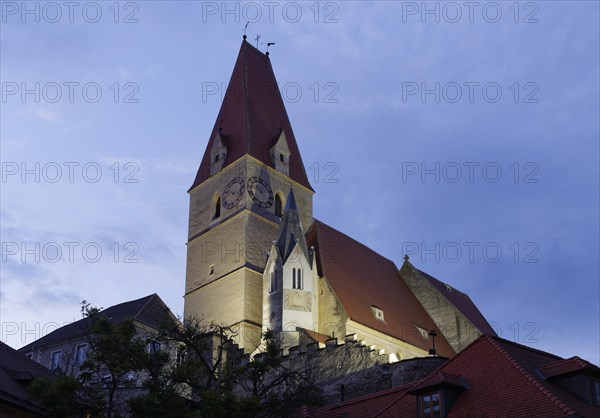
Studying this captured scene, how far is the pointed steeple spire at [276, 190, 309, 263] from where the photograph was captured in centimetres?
4303

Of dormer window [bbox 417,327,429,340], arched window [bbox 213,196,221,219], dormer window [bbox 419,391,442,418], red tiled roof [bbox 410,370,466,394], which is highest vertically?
arched window [bbox 213,196,221,219]

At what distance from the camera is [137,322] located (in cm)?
4034

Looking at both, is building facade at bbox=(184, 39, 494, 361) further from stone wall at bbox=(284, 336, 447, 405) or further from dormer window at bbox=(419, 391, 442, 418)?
dormer window at bbox=(419, 391, 442, 418)

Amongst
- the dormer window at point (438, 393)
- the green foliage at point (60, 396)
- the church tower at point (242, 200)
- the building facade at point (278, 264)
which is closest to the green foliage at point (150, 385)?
the green foliage at point (60, 396)

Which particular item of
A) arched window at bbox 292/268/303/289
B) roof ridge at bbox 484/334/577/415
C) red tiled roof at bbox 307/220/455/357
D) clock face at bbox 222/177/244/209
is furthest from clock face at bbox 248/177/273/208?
roof ridge at bbox 484/334/577/415

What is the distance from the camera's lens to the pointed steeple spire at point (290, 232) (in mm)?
43031

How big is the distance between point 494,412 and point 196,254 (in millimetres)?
29610

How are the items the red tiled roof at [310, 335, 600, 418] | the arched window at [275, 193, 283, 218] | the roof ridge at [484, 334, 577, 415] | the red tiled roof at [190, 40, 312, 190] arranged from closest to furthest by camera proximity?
1. the roof ridge at [484, 334, 577, 415]
2. the red tiled roof at [310, 335, 600, 418]
3. the arched window at [275, 193, 283, 218]
4. the red tiled roof at [190, 40, 312, 190]

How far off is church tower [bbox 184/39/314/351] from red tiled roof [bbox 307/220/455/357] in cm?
239

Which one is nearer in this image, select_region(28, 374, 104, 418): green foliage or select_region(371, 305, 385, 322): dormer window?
select_region(28, 374, 104, 418): green foliage

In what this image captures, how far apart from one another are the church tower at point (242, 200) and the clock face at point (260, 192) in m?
0.05

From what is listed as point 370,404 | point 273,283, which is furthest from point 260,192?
point 370,404

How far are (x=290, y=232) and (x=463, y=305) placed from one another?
533 inches

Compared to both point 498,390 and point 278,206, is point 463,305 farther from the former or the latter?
point 498,390
